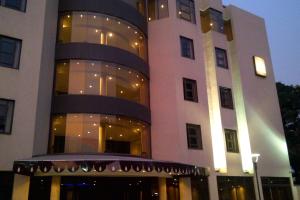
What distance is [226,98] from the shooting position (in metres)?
21.9

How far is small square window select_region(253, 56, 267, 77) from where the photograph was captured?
2420cm

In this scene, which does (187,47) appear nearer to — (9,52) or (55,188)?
(9,52)

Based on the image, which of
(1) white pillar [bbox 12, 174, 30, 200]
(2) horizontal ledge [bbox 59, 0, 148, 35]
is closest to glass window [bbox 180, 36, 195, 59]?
(2) horizontal ledge [bbox 59, 0, 148, 35]

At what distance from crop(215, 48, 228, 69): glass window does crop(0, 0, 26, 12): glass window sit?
43.2 ft

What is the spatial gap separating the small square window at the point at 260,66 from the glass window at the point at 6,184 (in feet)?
60.4

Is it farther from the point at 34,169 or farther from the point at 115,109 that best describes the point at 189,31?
the point at 34,169

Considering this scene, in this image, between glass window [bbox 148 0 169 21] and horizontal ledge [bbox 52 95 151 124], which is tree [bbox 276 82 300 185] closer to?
glass window [bbox 148 0 169 21]

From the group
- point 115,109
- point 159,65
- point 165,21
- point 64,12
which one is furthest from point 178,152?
point 64,12

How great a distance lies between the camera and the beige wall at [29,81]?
14.5 m

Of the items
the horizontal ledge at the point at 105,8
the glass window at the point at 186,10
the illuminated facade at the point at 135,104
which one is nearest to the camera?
the illuminated facade at the point at 135,104

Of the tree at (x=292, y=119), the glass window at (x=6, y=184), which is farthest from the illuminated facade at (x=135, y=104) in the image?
the tree at (x=292, y=119)

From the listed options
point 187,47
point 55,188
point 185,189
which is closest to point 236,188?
point 185,189

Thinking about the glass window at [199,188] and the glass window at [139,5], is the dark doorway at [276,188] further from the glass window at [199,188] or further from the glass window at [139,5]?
the glass window at [139,5]

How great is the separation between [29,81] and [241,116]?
14223mm
